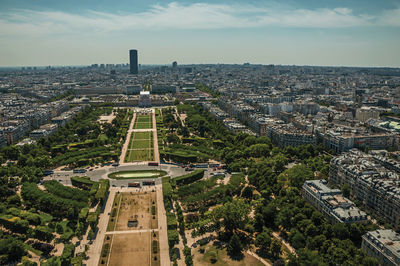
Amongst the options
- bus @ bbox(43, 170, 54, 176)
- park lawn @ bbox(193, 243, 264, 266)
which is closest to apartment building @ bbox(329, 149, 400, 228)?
park lawn @ bbox(193, 243, 264, 266)

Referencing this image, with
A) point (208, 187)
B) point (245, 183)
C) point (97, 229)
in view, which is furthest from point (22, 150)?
point (245, 183)

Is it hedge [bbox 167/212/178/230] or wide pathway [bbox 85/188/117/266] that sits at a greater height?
hedge [bbox 167/212/178/230]

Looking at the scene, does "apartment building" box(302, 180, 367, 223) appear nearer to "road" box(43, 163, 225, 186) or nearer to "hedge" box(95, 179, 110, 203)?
"road" box(43, 163, 225, 186)

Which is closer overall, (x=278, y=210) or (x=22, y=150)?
(x=278, y=210)

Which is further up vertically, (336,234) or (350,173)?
(350,173)

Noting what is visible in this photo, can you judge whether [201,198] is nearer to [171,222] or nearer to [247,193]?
[171,222]

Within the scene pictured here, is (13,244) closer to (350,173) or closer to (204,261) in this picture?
(204,261)

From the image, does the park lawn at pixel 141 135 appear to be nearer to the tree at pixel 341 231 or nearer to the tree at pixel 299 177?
the tree at pixel 299 177
